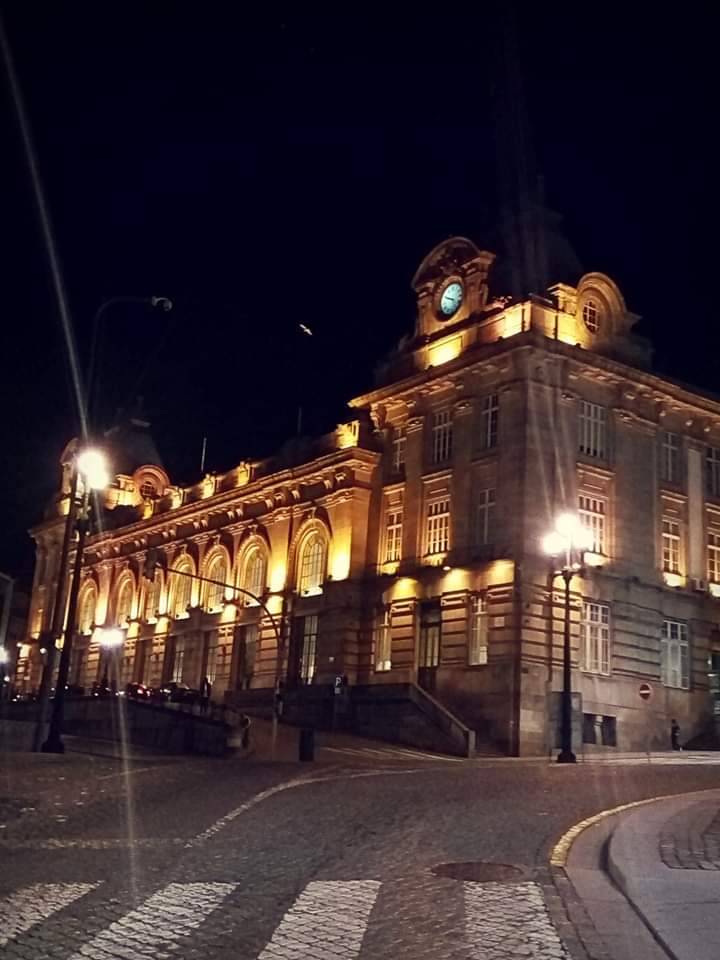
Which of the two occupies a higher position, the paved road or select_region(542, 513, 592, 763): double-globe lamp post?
select_region(542, 513, 592, 763): double-globe lamp post

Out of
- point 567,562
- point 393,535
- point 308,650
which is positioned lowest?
point 308,650

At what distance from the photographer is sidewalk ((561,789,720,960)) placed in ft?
25.8

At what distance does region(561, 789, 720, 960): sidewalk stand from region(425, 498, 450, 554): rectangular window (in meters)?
32.9

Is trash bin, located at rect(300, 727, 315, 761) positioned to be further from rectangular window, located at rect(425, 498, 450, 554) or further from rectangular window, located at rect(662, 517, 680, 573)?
rectangular window, located at rect(662, 517, 680, 573)

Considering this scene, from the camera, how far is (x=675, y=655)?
47375 mm

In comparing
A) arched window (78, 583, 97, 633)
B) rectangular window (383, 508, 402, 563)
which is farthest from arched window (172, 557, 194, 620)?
rectangular window (383, 508, 402, 563)

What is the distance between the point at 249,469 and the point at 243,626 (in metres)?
9.18

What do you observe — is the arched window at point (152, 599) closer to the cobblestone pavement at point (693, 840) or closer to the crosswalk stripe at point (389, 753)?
the crosswalk stripe at point (389, 753)

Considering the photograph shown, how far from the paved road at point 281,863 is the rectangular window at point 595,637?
75.2 ft

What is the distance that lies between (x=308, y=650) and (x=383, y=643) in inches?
221

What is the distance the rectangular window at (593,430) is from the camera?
154 ft

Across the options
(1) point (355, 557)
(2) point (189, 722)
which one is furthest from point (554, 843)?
(1) point (355, 557)

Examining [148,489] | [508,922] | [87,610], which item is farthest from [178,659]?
[508,922]

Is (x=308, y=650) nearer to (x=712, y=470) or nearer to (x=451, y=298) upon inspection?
(x=451, y=298)
